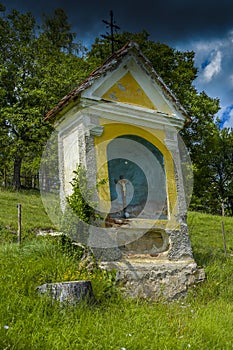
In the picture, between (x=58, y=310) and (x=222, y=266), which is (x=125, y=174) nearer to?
(x=222, y=266)

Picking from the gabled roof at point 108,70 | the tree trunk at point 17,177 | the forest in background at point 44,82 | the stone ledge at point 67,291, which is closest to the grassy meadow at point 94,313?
the stone ledge at point 67,291

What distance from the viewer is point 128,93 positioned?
23.1ft

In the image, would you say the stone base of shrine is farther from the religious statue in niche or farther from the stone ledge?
the stone ledge

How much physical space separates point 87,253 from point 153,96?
11.1ft

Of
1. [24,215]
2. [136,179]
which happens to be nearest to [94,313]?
[136,179]

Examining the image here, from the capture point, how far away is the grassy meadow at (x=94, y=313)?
3.71 meters

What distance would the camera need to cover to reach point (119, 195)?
7.33 metres

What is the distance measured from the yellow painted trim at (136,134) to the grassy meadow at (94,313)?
115 centimetres

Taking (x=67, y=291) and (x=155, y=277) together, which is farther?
(x=155, y=277)

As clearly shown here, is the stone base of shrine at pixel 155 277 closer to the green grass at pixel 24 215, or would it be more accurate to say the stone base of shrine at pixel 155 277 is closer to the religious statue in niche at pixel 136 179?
the religious statue in niche at pixel 136 179

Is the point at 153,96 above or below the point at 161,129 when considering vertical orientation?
above

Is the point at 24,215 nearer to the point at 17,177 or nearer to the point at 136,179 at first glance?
the point at 136,179

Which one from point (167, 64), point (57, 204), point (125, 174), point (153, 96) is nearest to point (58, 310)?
point (57, 204)

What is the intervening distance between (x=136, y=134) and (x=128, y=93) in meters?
0.80
